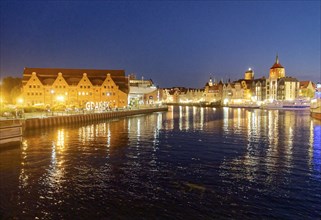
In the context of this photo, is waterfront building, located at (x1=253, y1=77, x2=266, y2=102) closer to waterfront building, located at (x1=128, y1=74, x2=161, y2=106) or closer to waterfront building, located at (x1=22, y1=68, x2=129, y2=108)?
waterfront building, located at (x1=128, y1=74, x2=161, y2=106)

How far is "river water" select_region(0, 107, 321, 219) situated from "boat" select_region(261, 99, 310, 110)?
129 metres

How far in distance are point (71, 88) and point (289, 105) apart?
110 meters

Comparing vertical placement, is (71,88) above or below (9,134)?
above

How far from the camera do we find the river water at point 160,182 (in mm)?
17125

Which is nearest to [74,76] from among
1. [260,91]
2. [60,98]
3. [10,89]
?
[60,98]

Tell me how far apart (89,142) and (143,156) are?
508 inches

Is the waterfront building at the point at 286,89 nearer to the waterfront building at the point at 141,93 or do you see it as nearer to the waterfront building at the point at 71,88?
the waterfront building at the point at 141,93

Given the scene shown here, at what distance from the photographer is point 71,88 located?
113m

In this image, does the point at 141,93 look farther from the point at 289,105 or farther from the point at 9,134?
the point at 9,134

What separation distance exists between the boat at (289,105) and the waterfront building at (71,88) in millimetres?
82681

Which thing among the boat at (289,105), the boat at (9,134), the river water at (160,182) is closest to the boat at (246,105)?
the boat at (289,105)

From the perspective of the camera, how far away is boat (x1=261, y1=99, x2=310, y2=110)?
156000 millimetres

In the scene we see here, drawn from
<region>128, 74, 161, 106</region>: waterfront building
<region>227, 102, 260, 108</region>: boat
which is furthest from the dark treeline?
<region>227, 102, 260, 108</region>: boat

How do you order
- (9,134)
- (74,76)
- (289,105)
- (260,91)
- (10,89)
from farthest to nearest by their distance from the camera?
(260,91), (289,105), (10,89), (74,76), (9,134)
